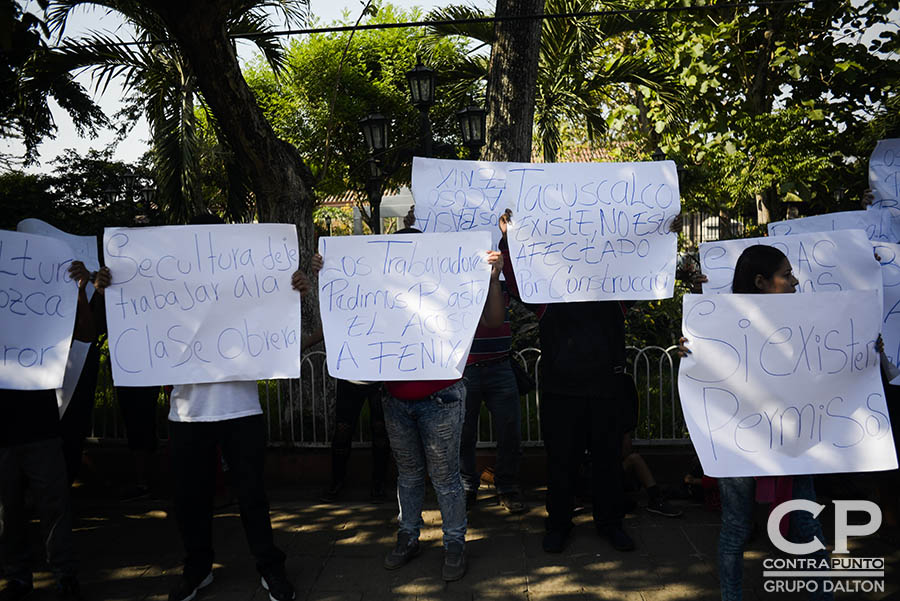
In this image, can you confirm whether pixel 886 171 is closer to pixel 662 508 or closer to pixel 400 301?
pixel 662 508

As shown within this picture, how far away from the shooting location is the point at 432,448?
12.7 feet

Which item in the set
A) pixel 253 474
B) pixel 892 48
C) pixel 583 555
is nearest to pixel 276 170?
pixel 253 474

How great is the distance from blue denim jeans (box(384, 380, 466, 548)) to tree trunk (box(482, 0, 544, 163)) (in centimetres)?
376

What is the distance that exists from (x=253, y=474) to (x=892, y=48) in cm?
839

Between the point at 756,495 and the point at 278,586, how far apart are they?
239cm

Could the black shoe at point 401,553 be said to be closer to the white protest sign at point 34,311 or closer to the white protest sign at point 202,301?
the white protest sign at point 202,301

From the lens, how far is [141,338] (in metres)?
3.70

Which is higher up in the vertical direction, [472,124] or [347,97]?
[347,97]

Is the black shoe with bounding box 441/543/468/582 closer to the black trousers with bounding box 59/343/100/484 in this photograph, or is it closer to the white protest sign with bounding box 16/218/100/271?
the black trousers with bounding box 59/343/100/484

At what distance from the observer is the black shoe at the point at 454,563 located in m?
3.95

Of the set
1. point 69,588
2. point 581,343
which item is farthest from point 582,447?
point 69,588

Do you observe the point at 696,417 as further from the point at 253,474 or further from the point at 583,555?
the point at 253,474

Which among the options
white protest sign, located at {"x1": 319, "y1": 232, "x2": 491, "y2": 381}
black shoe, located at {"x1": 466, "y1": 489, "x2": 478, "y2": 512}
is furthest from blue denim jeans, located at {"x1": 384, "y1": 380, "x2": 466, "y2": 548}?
black shoe, located at {"x1": 466, "y1": 489, "x2": 478, "y2": 512}

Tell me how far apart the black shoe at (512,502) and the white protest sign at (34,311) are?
299 centimetres
